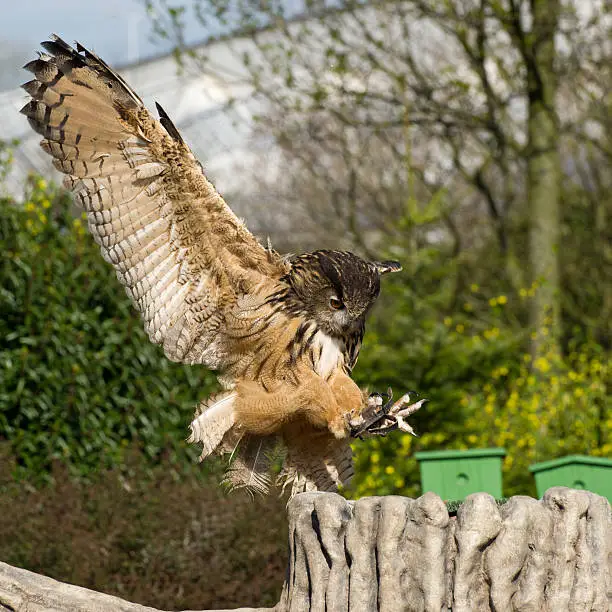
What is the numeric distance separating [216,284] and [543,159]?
21.8 ft

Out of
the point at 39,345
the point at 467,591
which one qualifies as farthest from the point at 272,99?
the point at 467,591

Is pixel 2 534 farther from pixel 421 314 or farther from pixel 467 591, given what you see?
pixel 421 314

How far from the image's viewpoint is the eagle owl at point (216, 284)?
4125 millimetres

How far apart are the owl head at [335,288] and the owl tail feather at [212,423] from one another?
0.53m

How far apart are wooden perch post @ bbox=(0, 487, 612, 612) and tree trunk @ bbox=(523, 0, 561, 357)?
6862 mm

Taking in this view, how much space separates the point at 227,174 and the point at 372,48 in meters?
10.0

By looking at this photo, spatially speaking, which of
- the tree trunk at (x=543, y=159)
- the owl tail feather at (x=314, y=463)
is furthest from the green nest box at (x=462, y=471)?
→ the tree trunk at (x=543, y=159)

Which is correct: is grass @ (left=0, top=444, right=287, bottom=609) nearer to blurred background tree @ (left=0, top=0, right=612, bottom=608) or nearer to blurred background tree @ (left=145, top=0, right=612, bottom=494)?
blurred background tree @ (left=0, top=0, right=612, bottom=608)

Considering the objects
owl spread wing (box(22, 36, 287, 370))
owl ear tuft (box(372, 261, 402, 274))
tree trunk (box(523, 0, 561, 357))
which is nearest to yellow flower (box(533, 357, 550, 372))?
tree trunk (box(523, 0, 561, 357))

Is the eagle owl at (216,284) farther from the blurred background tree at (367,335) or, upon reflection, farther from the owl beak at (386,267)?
the blurred background tree at (367,335)

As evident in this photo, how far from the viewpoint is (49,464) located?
6.20 metres

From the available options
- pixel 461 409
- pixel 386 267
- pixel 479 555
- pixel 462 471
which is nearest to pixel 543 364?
pixel 461 409

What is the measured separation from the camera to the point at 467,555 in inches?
113

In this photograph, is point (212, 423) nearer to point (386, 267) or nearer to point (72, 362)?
point (386, 267)
